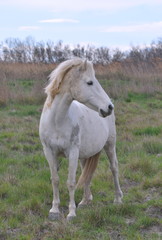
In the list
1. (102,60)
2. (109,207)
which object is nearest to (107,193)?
(109,207)

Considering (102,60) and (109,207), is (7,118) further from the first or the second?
(102,60)

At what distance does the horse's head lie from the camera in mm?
4039

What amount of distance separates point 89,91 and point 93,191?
1.89m

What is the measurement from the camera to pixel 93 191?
5438 mm

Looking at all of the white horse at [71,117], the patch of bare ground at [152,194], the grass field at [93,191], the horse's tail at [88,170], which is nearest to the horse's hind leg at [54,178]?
the white horse at [71,117]

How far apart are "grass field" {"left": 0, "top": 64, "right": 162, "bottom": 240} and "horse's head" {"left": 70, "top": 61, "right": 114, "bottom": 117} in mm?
1218

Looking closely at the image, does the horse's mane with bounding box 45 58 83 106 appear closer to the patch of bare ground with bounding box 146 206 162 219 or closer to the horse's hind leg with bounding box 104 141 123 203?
the horse's hind leg with bounding box 104 141 123 203

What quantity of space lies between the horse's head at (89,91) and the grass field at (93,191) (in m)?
1.22

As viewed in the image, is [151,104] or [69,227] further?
[151,104]

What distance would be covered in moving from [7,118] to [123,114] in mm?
3334

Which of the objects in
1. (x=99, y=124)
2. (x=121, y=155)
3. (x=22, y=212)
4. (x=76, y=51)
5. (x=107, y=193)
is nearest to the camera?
(x=22, y=212)

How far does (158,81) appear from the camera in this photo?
16125mm

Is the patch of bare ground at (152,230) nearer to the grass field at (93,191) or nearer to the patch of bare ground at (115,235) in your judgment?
the grass field at (93,191)

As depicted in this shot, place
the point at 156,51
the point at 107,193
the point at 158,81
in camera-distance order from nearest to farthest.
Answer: the point at 107,193 → the point at 158,81 → the point at 156,51
